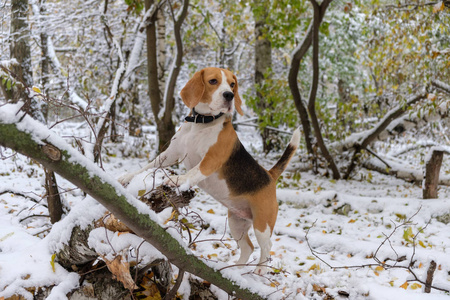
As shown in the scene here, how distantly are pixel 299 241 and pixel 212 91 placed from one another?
2.71 m

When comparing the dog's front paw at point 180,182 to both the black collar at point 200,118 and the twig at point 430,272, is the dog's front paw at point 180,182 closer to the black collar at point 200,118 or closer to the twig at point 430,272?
the black collar at point 200,118

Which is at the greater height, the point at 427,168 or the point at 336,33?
the point at 336,33

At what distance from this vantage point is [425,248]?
13.3ft

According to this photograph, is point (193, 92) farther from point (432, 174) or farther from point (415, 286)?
point (432, 174)

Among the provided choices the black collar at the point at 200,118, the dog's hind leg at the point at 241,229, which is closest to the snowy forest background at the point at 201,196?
the dog's hind leg at the point at 241,229

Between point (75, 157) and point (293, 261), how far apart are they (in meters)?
2.90

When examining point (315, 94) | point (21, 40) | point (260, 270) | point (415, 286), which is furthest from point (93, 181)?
point (21, 40)

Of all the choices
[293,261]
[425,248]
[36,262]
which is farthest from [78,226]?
[425,248]

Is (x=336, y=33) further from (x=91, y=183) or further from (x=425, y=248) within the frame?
(x=91, y=183)

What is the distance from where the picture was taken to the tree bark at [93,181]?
1236 mm

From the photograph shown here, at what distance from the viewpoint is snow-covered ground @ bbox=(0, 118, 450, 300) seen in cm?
226

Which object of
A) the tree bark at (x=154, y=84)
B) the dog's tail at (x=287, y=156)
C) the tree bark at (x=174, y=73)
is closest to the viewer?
the dog's tail at (x=287, y=156)

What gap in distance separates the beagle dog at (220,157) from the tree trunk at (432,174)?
4.11 metres

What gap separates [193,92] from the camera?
2.36 meters
